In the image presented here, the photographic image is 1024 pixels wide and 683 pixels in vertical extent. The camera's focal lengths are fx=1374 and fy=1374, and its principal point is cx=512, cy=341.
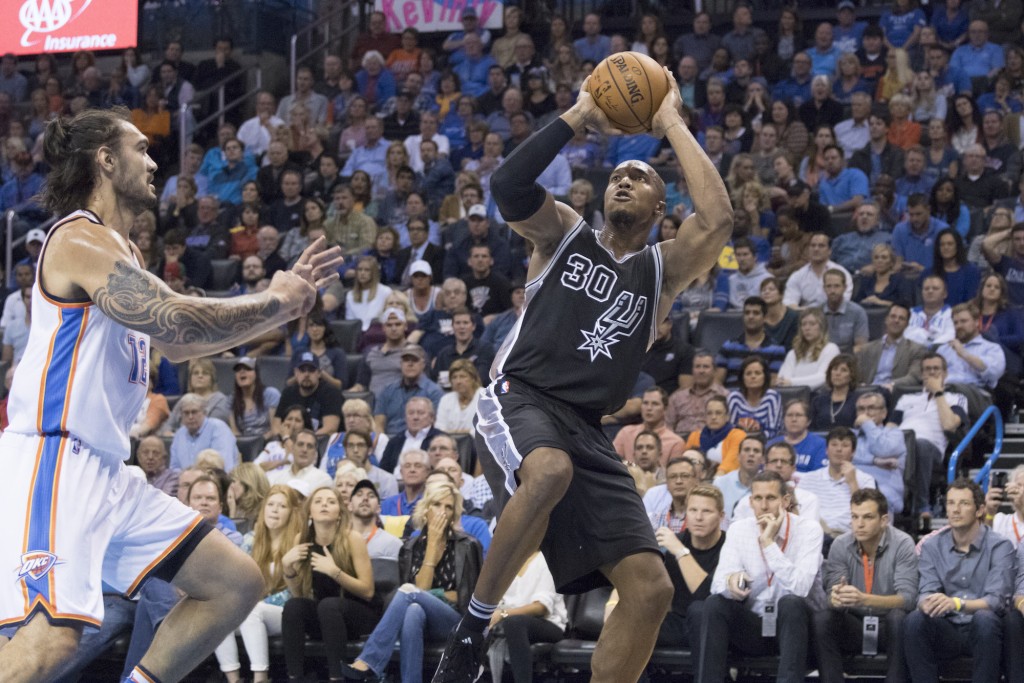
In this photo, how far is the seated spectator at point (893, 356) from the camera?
36.5ft

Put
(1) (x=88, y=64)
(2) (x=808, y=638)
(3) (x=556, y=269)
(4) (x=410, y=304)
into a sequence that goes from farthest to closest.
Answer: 1. (1) (x=88, y=64)
2. (4) (x=410, y=304)
3. (2) (x=808, y=638)
4. (3) (x=556, y=269)

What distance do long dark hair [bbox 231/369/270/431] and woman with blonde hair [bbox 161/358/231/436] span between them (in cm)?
8

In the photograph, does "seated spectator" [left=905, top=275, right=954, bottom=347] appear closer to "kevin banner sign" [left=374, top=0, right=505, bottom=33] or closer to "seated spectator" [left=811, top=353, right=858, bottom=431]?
"seated spectator" [left=811, top=353, right=858, bottom=431]

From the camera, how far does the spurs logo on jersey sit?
17.5 feet

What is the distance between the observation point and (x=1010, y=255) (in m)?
11.8

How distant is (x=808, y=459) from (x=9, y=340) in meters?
8.66

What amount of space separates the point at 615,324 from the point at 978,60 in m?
10.9

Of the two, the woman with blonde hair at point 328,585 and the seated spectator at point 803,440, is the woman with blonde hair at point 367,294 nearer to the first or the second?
the woman with blonde hair at point 328,585

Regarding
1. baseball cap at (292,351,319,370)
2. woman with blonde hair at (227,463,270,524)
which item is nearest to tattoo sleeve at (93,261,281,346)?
woman with blonde hair at (227,463,270,524)

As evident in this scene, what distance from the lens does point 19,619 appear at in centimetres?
441

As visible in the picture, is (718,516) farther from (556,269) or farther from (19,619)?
(19,619)

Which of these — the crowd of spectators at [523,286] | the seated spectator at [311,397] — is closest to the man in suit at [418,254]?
the crowd of spectators at [523,286]

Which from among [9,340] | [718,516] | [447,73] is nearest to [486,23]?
[447,73]

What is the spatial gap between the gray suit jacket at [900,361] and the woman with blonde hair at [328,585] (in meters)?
4.51
